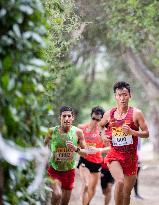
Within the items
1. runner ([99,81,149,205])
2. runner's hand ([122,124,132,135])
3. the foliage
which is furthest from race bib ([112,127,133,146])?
the foliage

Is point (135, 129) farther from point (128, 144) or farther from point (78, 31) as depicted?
point (78, 31)

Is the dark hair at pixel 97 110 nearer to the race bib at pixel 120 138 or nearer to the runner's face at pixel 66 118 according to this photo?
the runner's face at pixel 66 118

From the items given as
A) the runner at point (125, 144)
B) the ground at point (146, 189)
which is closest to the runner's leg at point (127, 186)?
the runner at point (125, 144)

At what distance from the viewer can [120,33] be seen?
1886 centimetres

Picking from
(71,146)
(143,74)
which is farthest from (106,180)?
(143,74)

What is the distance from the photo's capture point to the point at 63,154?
30.3ft

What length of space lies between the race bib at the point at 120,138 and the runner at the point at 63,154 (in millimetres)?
548

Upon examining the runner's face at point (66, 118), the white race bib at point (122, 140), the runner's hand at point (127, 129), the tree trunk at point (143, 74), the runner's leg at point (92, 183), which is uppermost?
the tree trunk at point (143, 74)

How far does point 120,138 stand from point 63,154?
0.93 metres

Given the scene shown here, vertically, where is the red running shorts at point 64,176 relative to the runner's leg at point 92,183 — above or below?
above

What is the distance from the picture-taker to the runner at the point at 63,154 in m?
9.20

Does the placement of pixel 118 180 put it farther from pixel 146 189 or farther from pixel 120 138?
pixel 146 189

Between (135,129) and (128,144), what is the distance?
26 cm

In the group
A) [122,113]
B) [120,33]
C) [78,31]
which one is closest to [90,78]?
[120,33]
